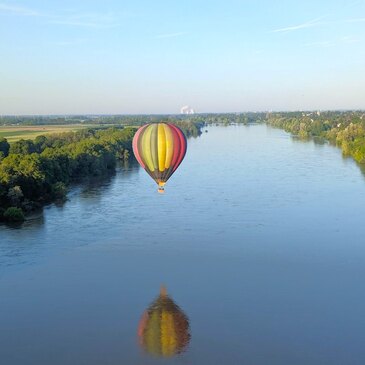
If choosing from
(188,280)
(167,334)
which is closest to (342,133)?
(188,280)

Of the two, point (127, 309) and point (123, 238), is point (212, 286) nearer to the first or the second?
point (127, 309)

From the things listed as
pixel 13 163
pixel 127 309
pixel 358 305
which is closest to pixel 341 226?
pixel 358 305

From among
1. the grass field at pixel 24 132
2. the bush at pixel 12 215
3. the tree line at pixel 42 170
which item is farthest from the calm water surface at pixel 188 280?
the grass field at pixel 24 132

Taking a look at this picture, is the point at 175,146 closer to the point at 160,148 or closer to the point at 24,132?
the point at 160,148

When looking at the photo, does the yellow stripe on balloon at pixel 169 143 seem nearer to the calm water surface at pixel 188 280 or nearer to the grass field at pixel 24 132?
the calm water surface at pixel 188 280

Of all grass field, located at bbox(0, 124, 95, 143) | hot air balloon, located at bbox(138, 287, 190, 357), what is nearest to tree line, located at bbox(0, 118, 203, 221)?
hot air balloon, located at bbox(138, 287, 190, 357)

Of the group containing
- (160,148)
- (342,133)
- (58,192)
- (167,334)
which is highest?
(160,148)
